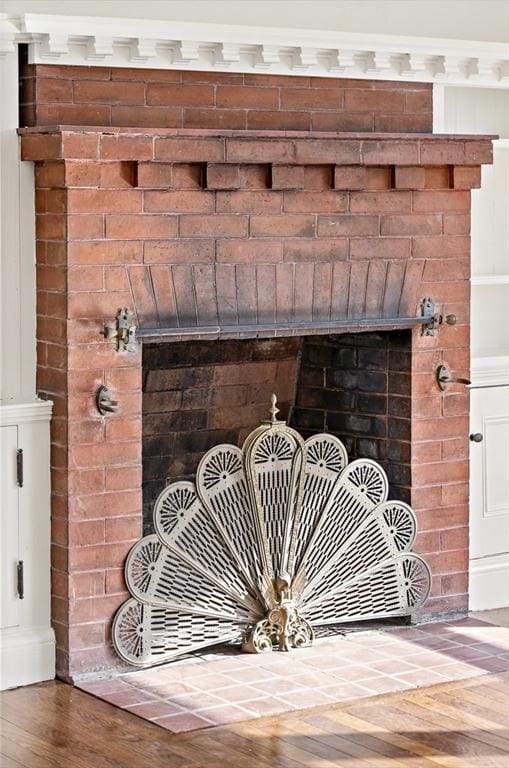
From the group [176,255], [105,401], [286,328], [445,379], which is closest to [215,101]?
[176,255]

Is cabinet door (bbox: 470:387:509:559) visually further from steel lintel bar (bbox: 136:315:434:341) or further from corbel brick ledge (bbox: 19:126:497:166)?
corbel brick ledge (bbox: 19:126:497:166)

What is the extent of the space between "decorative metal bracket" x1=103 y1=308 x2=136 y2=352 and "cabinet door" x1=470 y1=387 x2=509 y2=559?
157cm

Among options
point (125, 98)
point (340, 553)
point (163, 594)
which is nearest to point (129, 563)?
point (163, 594)

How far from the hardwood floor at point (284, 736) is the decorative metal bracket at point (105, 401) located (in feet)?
3.02

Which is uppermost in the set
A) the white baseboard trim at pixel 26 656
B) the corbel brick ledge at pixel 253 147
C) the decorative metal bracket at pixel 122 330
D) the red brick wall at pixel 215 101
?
the red brick wall at pixel 215 101

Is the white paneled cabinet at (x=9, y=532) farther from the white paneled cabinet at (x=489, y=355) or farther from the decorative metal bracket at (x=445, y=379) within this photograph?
the white paneled cabinet at (x=489, y=355)

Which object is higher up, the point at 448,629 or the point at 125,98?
the point at 125,98

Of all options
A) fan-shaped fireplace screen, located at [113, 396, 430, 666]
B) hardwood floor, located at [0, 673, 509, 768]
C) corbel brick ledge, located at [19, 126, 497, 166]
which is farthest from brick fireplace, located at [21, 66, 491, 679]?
hardwood floor, located at [0, 673, 509, 768]

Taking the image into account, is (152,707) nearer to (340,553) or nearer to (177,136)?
(340,553)

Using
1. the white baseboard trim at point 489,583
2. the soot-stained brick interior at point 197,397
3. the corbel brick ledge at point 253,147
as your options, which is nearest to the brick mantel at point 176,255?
the corbel brick ledge at point 253,147

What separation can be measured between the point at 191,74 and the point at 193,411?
4.21 feet

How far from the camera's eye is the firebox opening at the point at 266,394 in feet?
17.7

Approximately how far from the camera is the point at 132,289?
4.79m

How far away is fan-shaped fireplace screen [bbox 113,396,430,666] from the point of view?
4.94 meters
